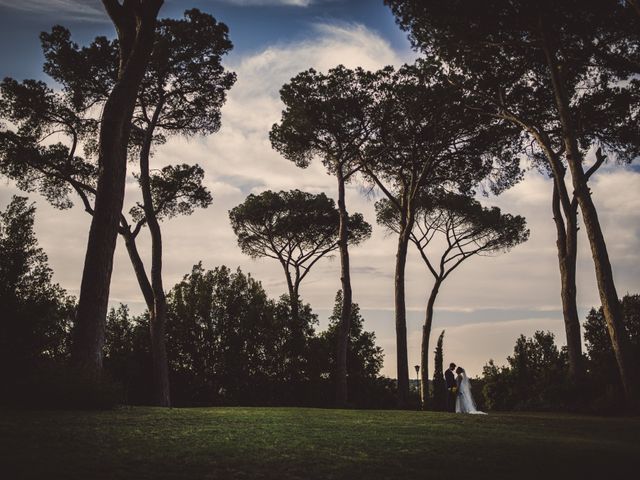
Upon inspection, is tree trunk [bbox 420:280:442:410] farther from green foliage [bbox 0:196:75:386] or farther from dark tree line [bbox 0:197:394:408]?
green foliage [bbox 0:196:75:386]

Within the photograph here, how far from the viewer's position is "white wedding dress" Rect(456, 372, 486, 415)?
13.0m

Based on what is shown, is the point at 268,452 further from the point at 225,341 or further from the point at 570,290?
the point at 225,341

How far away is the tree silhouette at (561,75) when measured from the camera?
11461mm

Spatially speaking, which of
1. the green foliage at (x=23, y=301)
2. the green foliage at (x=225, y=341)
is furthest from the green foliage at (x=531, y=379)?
the green foliage at (x=23, y=301)

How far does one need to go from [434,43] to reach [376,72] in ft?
12.9

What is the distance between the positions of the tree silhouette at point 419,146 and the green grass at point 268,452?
11.9 metres

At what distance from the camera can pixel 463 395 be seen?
42.9 feet

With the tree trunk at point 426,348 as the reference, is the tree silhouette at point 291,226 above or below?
above

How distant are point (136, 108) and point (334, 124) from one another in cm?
705

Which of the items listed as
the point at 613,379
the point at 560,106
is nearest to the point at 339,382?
the point at 613,379

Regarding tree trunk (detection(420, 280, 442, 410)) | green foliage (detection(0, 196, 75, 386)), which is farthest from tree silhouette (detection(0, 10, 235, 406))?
tree trunk (detection(420, 280, 442, 410))

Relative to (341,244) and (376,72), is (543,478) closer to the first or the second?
(341,244)

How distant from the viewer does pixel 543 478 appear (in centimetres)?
309

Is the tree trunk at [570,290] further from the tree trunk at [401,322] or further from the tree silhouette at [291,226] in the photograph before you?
the tree silhouette at [291,226]
